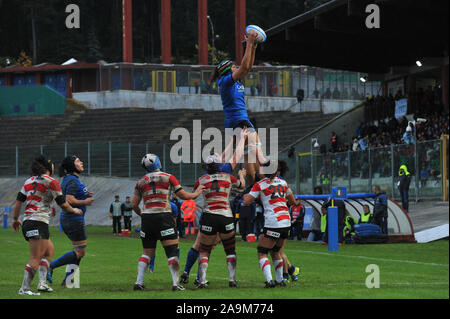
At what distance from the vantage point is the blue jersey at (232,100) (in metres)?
12.6

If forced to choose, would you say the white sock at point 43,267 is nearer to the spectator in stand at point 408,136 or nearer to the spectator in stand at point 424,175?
the spectator in stand at point 424,175

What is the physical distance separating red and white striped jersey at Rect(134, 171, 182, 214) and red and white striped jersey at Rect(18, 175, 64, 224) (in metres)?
1.25

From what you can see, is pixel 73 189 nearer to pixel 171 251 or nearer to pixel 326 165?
pixel 171 251

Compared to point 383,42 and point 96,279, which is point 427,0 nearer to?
point 383,42

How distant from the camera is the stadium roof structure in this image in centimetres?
3634

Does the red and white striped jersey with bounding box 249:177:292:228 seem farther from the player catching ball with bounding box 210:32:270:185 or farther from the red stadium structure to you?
the red stadium structure

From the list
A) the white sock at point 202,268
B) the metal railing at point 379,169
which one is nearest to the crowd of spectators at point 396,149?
the metal railing at point 379,169

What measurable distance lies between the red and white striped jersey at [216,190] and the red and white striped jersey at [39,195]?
7.20 ft

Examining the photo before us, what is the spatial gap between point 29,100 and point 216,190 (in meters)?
62.0

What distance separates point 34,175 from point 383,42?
31.9 m

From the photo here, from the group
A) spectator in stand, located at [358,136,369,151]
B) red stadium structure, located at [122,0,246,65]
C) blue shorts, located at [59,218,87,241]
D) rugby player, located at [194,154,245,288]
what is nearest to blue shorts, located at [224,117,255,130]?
rugby player, located at [194,154,245,288]

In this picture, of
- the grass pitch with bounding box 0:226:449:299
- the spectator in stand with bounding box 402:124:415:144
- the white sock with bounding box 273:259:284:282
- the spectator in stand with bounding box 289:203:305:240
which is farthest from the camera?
the spectator in stand with bounding box 402:124:415:144

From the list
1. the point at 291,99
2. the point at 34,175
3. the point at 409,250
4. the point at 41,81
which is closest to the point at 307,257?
the point at 409,250

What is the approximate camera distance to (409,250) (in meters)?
23.2
